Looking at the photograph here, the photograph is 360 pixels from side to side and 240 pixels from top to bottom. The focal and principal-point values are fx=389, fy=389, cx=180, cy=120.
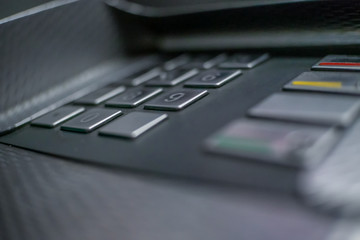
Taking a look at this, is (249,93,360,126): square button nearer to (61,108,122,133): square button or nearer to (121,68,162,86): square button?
(61,108,122,133): square button

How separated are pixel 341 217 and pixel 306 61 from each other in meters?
0.42

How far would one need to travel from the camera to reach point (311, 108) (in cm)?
42

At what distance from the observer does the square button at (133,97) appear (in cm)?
61

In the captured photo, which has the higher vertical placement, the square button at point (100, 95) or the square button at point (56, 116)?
the square button at point (100, 95)

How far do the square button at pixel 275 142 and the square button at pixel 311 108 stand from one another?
0.6 inches

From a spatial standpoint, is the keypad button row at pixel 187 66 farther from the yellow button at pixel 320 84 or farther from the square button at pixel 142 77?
the yellow button at pixel 320 84

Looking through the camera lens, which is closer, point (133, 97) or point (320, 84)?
point (320, 84)

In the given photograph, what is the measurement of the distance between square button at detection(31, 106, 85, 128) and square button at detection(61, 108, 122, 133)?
27 mm

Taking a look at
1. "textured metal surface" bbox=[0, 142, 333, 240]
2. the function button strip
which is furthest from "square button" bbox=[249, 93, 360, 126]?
"textured metal surface" bbox=[0, 142, 333, 240]

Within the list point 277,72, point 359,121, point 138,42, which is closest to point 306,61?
point 277,72

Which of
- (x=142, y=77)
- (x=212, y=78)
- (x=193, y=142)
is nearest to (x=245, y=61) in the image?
(x=212, y=78)

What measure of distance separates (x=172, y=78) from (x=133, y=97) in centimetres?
9

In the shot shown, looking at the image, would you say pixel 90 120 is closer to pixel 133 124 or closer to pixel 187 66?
pixel 133 124

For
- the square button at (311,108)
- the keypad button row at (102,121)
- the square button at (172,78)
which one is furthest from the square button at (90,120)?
the square button at (311,108)
